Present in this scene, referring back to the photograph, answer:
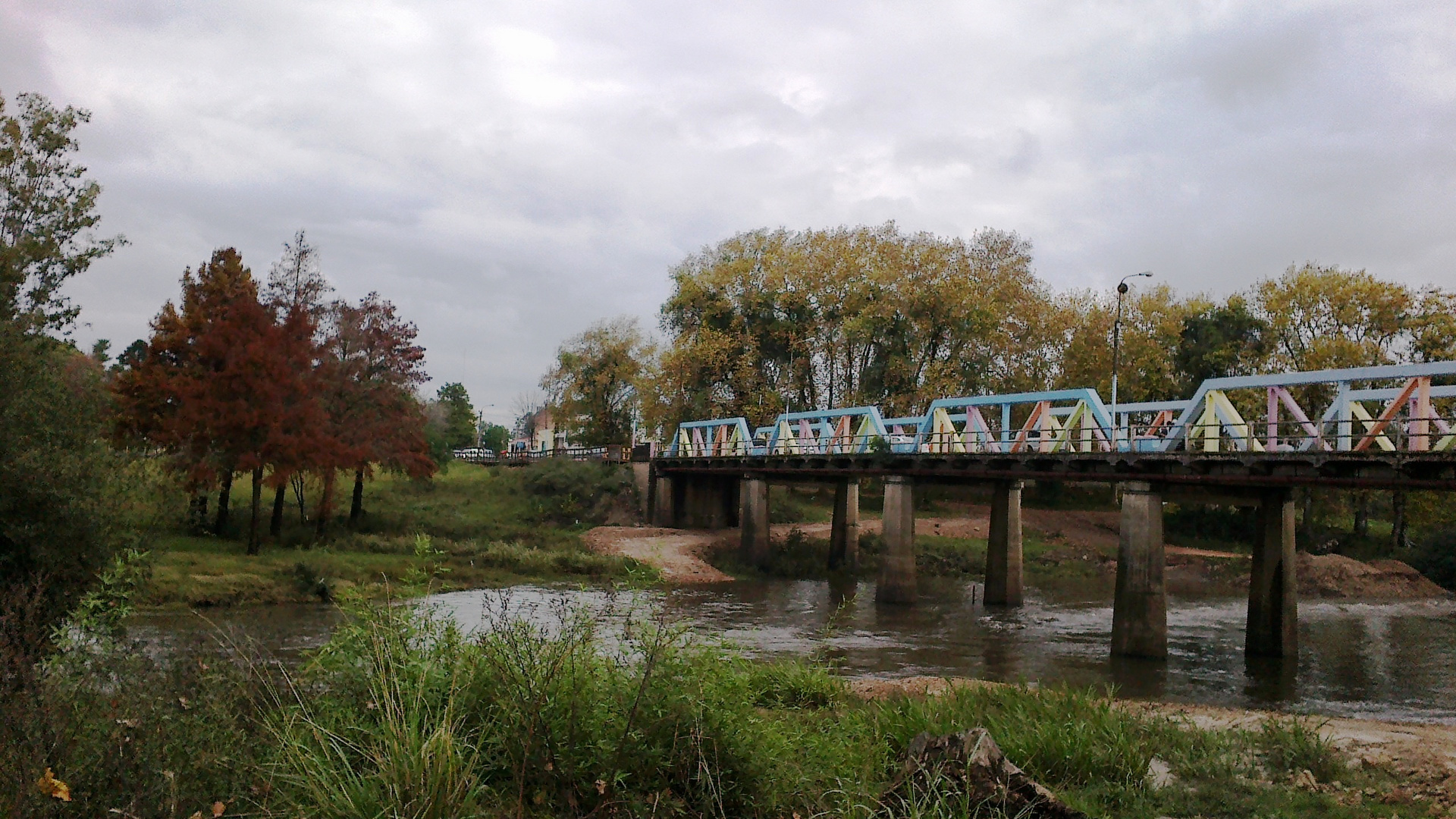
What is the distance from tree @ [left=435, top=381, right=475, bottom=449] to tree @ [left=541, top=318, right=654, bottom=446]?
15963 mm

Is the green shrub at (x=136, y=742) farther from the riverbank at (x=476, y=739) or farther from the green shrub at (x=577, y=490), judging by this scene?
the green shrub at (x=577, y=490)

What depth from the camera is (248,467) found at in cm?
3575

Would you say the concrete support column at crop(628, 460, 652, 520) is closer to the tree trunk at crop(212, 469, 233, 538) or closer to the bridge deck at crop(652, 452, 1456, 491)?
the bridge deck at crop(652, 452, 1456, 491)

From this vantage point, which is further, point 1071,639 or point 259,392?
point 259,392

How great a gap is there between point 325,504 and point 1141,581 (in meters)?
31.0

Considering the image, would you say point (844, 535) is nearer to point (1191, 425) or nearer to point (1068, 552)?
point (1068, 552)

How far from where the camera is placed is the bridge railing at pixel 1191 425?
22.2 metres

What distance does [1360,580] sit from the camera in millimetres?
45469

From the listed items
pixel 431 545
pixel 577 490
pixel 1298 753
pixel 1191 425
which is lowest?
pixel 1298 753

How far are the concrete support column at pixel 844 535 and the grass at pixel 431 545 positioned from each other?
1043 cm

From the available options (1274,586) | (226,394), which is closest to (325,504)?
(226,394)

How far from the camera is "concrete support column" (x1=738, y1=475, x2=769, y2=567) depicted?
160 ft

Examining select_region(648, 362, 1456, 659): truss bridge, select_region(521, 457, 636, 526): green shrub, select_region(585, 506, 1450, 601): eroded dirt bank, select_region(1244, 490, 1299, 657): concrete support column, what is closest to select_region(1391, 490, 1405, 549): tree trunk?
select_region(585, 506, 1450, 601): eroded dirt bank

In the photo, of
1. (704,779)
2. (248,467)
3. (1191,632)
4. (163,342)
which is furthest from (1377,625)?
(163,342)
